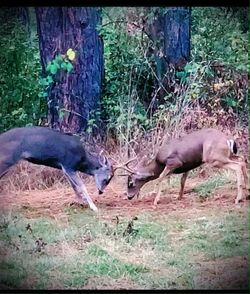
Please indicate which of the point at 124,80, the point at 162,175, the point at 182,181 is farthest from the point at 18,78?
the point at 182,181

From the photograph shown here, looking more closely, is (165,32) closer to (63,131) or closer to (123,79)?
(123,79)

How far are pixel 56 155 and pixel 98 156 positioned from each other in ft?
0.71

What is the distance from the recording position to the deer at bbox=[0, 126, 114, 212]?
4492 millimetres

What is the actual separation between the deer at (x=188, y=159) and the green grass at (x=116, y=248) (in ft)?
0.51

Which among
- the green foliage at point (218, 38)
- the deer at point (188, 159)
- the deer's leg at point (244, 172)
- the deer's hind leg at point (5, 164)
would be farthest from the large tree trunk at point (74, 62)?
the deer's leg at point (244, 172)

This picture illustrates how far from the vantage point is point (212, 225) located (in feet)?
14.5

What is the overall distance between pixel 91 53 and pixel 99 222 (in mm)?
876

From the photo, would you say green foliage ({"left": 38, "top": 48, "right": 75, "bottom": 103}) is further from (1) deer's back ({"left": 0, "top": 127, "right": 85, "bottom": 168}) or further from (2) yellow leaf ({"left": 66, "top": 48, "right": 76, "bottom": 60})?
(1) deer's back ({"left": 0, "top": 127, "right": 85, "bottom": 168})

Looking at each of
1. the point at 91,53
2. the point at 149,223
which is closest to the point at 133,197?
the point at 149,223

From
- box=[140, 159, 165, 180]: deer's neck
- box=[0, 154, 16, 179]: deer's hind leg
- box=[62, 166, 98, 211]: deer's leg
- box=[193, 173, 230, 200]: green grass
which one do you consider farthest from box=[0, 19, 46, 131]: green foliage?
box=[193, 173, 230, 200]: green grass

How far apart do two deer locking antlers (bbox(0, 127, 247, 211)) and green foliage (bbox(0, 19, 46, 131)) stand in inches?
3.2

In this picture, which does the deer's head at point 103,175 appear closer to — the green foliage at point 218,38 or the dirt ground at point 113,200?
the dirt ground at point 113,200

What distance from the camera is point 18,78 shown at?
4.56 meters

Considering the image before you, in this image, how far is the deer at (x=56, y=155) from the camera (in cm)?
449
